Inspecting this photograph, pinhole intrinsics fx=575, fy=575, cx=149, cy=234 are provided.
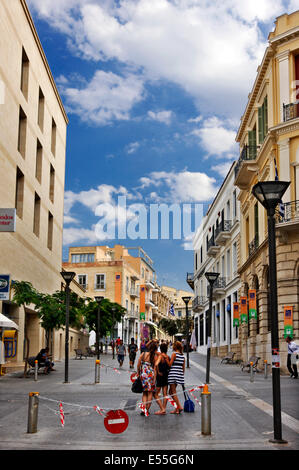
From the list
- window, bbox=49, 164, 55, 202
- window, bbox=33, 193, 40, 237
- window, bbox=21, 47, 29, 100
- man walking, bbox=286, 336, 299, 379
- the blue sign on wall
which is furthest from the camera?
window, bbox=49, 164, 55, 202

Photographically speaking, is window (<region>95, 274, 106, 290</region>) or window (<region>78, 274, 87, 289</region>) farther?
window (<region>78, 274, 87, 289</region>)

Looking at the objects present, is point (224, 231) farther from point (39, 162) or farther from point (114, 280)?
point (114, 280)

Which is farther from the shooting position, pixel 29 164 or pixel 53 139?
pixel 53 139

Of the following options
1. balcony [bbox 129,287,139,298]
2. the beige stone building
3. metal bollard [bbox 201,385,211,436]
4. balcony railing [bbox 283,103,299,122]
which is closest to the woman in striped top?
metal bollard [bbox 201,385,211,436]

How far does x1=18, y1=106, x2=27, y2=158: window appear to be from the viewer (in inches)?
1115

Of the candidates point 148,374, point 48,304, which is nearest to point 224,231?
point 48,304

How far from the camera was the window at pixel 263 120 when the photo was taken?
28.6 metres

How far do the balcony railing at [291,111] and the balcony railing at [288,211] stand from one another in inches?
152

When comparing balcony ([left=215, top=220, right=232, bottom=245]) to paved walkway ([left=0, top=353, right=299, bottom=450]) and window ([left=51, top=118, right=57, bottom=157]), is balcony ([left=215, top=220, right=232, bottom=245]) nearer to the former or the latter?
window ([left=51, top=118, right=57, bottom=157])

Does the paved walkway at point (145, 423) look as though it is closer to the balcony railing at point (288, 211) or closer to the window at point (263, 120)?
the balcony railing at point (288, 211)

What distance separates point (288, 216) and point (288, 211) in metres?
0.23

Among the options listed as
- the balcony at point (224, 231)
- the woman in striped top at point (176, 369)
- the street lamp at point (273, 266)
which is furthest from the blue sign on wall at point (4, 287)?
the balcony at point (224, 231)

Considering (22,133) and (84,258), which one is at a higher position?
(22,133)

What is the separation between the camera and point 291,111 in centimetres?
2531
